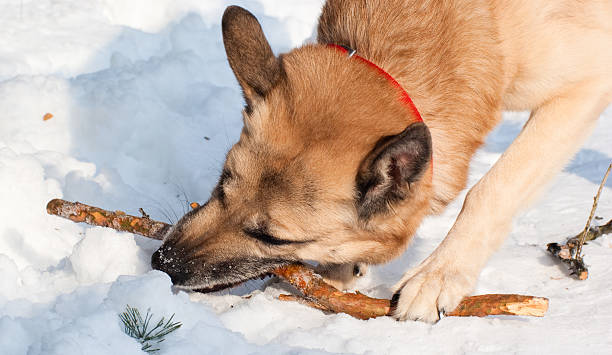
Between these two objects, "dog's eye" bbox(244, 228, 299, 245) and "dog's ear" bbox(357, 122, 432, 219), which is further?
"dog's eye" bbox(244, 228, 299, 245)

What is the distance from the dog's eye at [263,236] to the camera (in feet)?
9.35

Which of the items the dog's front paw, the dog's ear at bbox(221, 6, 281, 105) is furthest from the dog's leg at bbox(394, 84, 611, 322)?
the dog's ear at bbox(221, 6, 281, 105)

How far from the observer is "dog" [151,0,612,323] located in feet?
8.98

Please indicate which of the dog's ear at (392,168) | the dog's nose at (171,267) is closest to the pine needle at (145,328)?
the dog's nose at (171,267)

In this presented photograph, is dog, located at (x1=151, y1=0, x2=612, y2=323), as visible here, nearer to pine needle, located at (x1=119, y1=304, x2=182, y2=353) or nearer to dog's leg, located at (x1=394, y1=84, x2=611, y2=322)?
dog's leg, located at (x1=394, y1=84, x2=611, y2=322)

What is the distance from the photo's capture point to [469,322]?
2891mm

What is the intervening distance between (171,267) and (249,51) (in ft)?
3.65

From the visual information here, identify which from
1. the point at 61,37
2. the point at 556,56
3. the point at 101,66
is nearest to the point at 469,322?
the point at 556,56

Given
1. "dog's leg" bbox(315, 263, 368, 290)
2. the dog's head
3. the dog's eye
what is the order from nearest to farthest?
the dog's head → the dog's eye → "dog's leg" bbox(315, 263, 368, 290)

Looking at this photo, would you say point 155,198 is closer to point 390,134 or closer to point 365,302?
point 365,302

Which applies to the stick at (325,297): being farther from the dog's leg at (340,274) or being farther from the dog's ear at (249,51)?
the dog's ear at (249,51)

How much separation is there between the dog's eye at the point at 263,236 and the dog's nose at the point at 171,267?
0.36m

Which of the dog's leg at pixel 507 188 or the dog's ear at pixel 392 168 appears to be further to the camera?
the dog's leg at pixel 507 188

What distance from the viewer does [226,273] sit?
2.94m
